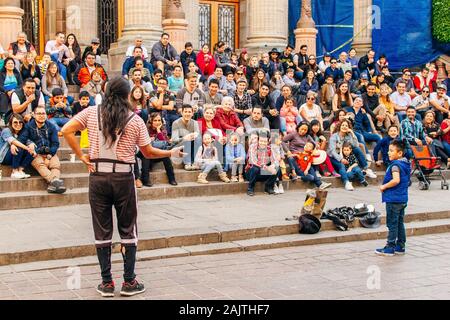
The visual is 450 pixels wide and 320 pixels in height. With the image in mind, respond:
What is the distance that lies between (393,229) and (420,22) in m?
14.7

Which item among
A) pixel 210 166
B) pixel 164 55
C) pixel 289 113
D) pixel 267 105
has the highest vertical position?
pixel 164 55

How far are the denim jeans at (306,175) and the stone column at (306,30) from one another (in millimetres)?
8707

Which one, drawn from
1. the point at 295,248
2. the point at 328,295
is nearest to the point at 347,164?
the point at 295,248

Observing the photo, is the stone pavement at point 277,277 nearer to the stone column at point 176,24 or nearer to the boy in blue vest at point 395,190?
the boy in blue vest at point 395,190

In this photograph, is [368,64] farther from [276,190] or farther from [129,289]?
[129,289]

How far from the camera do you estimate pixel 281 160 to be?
13266mm

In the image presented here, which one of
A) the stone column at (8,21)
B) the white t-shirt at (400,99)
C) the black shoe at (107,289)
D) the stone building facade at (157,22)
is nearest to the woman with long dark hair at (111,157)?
the black shoe at (107,289)

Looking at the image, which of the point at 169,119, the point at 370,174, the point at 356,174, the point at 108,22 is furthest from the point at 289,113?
the point at 108,22

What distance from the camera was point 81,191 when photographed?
37.5 ft

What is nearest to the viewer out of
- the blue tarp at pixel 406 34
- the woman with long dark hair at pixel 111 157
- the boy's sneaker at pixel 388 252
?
the woman with long dark hair at pixel 111 157

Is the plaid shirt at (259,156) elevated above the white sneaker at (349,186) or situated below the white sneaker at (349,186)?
above

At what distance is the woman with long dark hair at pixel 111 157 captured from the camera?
6543 mm

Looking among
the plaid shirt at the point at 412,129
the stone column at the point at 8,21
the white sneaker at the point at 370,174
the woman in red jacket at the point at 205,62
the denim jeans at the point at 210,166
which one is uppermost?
the stone column at the point at 8,21

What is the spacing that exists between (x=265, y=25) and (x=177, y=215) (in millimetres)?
11149
